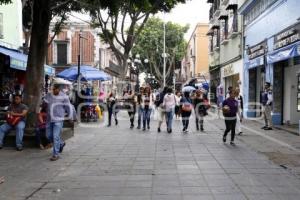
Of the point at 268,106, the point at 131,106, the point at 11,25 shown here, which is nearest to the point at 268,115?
the point at 268,106

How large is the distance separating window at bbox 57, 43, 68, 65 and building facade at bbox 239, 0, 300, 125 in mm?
22038

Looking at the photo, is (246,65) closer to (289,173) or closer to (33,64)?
(33,64)

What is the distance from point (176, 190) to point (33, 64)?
24.2 ft

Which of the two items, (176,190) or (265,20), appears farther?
(265,20)

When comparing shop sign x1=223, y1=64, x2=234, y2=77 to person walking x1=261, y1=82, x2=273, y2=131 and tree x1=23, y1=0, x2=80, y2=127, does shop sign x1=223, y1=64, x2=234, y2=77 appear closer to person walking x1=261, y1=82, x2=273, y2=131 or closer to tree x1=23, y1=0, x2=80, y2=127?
person walking x1=261, y1=82, x2=273, y2=131

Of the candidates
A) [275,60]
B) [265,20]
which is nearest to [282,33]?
[275,60]

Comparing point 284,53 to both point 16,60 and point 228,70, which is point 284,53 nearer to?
point 16,60

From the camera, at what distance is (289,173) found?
8859mm

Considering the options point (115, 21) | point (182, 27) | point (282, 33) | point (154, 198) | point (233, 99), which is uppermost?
point (182, 27)

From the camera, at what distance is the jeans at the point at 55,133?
10.5 m

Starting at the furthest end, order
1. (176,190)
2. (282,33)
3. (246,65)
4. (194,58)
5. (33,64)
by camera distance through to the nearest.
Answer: (194,58), (246,65), (282,33), (33,64), (176,190)

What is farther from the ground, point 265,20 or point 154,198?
point 265,20

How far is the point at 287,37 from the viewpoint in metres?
17.4

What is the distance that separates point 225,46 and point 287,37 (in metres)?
14.0
